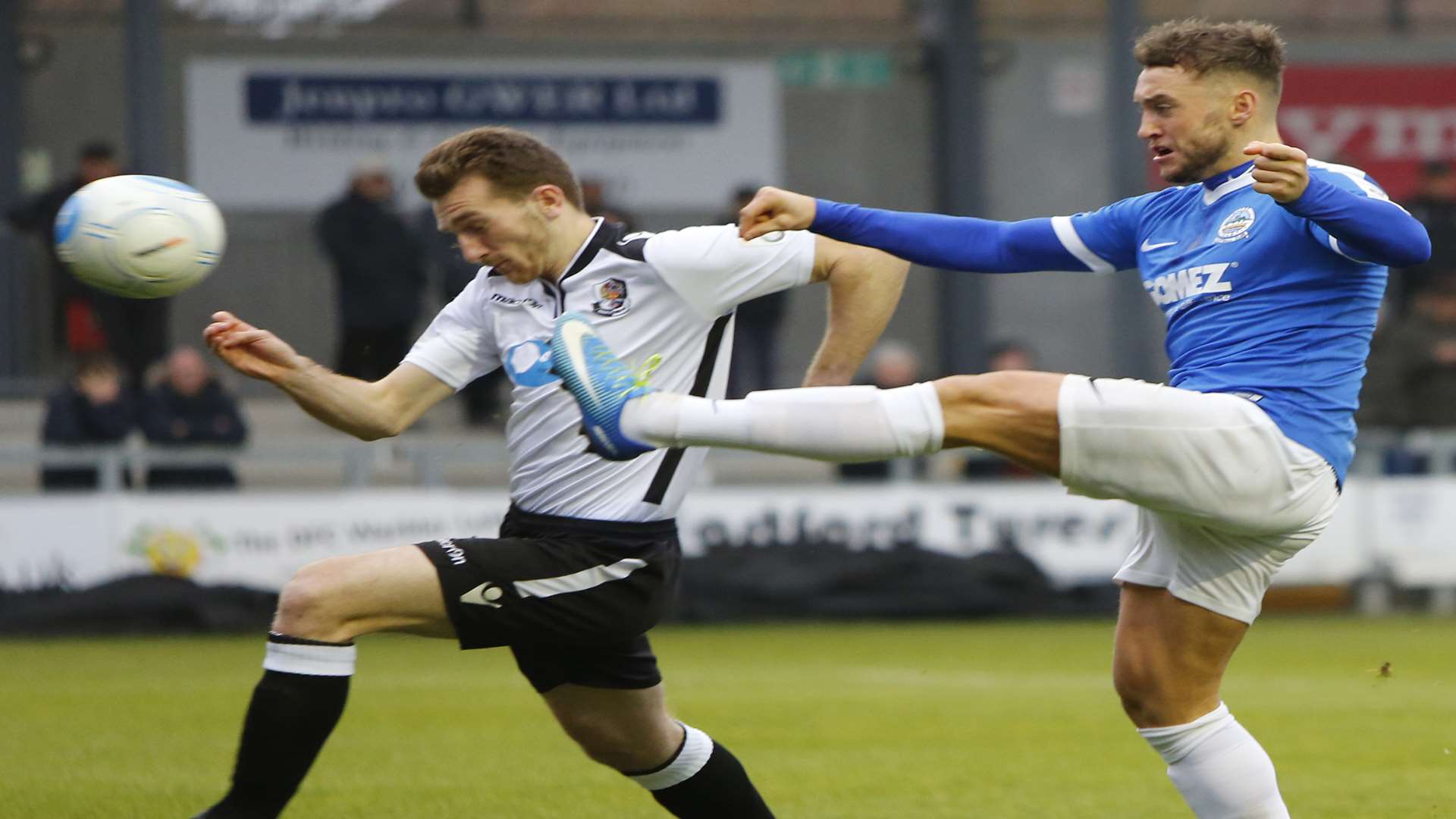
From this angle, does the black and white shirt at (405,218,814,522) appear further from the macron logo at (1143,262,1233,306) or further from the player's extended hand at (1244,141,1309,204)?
the player's extended hand at (1244,141,1309,204)

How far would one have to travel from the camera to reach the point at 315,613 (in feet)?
14.7

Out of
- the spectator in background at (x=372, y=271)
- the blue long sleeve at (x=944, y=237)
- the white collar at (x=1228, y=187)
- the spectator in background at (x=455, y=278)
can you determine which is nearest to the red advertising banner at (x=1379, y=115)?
the spectator in background at (x=455, y=278)

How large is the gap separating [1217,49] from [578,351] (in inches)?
65.3

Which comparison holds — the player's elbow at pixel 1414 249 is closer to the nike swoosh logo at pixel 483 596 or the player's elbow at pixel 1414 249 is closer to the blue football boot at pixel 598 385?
the blue football boot at pixel 598 385

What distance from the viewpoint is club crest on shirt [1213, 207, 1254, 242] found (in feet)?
14.7

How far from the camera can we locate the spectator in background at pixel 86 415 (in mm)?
13109

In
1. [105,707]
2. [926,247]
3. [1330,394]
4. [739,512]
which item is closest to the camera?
[1330,394]

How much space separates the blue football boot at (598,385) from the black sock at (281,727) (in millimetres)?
894

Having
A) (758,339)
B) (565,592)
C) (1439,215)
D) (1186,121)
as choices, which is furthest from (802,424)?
(1439,215)

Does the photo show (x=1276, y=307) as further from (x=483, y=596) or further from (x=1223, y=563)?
(x=483, y=596)

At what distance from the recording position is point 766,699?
9422 mm

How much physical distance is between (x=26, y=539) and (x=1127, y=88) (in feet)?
30.9

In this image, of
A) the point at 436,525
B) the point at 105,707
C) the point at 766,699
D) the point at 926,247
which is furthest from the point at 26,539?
the point at 926,247

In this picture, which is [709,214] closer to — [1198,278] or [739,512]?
[739,512]
